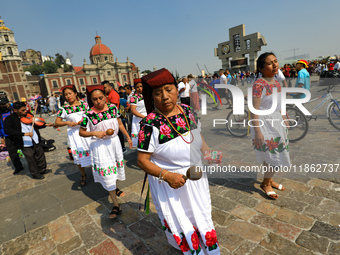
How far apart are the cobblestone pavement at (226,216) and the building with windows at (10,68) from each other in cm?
6429

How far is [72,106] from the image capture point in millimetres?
4113

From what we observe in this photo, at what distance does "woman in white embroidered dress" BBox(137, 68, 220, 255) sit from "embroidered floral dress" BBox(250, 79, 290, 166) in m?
0.73

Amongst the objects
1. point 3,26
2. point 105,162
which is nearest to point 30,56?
point 3,26

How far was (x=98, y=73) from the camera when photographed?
65.6m

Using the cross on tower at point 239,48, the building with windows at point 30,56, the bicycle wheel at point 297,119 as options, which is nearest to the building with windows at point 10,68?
the cross on tower at point 239,48

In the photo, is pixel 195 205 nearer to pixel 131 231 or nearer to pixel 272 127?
pixel 272 127

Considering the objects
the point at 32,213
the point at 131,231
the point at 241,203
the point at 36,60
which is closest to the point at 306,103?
the point at 241,203

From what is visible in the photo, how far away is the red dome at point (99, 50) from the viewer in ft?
227

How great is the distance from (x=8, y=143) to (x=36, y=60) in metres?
120

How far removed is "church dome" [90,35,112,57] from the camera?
6925 cm

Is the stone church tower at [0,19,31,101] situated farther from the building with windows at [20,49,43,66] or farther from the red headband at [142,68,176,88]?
the red headband at [142,68,176,88]

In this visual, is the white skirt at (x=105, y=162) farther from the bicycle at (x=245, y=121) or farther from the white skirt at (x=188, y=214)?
the bicycle at (x=245, y=121)

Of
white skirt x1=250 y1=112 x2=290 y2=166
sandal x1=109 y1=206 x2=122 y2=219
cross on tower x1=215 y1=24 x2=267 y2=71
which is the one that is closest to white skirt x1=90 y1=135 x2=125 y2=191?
sandal x1=109 y1=206 x2=122 y2=219

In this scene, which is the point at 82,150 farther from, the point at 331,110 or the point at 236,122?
the point at 331,110
